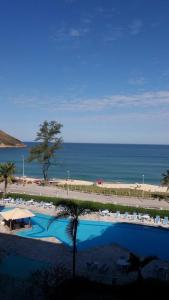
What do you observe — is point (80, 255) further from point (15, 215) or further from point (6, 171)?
point (6, 171)

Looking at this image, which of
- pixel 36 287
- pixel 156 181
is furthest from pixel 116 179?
pixel 36 287

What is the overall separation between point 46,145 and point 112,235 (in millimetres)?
31838

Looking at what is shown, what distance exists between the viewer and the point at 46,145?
5575 centimetres

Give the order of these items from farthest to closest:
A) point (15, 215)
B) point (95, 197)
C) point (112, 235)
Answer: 1. point (95, 197)
2. point (112, 235)
3. point (15, 215)

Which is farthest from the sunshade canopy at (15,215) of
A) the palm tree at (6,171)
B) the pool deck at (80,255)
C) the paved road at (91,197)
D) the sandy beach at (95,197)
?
the palm tree at (6,171)

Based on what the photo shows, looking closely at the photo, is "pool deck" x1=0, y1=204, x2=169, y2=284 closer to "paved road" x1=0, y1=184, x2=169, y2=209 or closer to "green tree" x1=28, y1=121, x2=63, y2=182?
"paved road" x1=0, y1=184, x2=169, y2=209

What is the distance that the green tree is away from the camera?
181 feet

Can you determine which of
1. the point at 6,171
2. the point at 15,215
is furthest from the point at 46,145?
the point at 15,215

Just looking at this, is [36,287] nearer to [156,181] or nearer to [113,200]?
[113,200]

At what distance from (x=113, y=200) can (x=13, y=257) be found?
59.9 ft

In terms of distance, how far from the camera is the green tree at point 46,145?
55.2m

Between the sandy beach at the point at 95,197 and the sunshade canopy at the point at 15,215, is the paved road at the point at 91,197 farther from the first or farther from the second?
the sunshade canopy at the point at 15,215

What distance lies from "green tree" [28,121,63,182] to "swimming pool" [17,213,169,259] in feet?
87.7

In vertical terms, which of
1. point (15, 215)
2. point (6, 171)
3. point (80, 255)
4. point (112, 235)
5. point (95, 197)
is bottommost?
point (80, 255)
